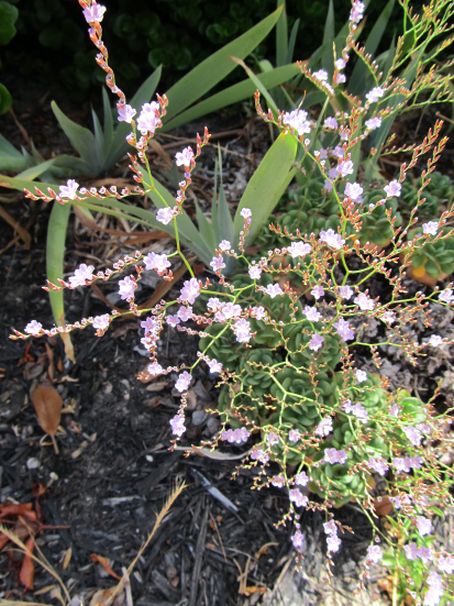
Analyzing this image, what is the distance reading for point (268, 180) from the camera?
1410 mm

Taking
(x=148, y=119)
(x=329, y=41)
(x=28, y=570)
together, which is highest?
(x=329, y=41)

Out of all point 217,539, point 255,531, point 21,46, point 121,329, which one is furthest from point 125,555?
point 21,46

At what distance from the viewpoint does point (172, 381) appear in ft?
5.62

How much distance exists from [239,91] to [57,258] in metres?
0.72

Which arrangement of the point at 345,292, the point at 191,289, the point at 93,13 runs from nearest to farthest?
the point at 93,13, the point at 191,289, the point at 345,292

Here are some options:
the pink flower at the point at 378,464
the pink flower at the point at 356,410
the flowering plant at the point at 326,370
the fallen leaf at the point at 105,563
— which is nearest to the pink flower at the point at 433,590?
the flowering plant at the point at 326,370

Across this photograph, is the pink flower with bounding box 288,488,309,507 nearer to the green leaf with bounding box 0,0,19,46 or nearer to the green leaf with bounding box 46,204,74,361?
the green leaf with bounding box 46,204,74,361

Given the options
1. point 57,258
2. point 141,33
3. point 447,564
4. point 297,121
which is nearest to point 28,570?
point 57,258

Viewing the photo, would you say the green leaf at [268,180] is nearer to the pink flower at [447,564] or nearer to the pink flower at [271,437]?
the pink flower at [271,437]

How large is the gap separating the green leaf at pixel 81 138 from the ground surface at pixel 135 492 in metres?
0.45

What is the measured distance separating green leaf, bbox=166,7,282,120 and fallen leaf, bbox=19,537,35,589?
131 centimetres

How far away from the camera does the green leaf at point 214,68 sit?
1.56m

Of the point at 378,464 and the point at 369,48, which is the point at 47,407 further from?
the point at 369,48

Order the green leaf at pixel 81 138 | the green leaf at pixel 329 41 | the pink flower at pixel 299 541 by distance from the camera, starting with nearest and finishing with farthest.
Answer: the pink flower at pixel 299 541 < the green leaf at pixel 81 138 < the green leaf at pixel 329 41
